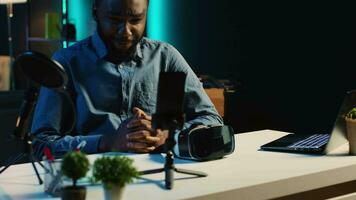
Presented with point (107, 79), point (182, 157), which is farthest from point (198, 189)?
point (107, 79)

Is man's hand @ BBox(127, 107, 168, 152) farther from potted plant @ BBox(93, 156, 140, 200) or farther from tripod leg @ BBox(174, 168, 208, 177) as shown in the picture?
potted plant @ BBox(93, 156, 140, 200)

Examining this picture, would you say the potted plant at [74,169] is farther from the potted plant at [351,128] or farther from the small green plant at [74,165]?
the potted plant at [351,128]

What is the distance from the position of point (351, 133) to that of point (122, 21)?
878 mm

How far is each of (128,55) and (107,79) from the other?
132 millimetres

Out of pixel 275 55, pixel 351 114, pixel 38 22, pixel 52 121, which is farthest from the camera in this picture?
pixel 38 22

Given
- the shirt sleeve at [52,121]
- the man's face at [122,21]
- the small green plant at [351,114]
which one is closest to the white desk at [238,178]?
the small green plant at [351,114]

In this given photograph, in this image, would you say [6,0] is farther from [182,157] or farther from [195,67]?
[182,157]

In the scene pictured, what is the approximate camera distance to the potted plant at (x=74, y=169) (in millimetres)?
981

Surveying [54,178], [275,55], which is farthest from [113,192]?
[275,55]

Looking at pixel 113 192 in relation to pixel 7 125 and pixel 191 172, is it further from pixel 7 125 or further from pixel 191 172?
pixel 7 125

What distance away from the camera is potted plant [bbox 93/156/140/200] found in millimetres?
987

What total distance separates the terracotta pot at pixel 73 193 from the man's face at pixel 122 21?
39.9 inches

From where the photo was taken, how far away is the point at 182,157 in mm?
1504

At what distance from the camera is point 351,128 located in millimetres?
1569
